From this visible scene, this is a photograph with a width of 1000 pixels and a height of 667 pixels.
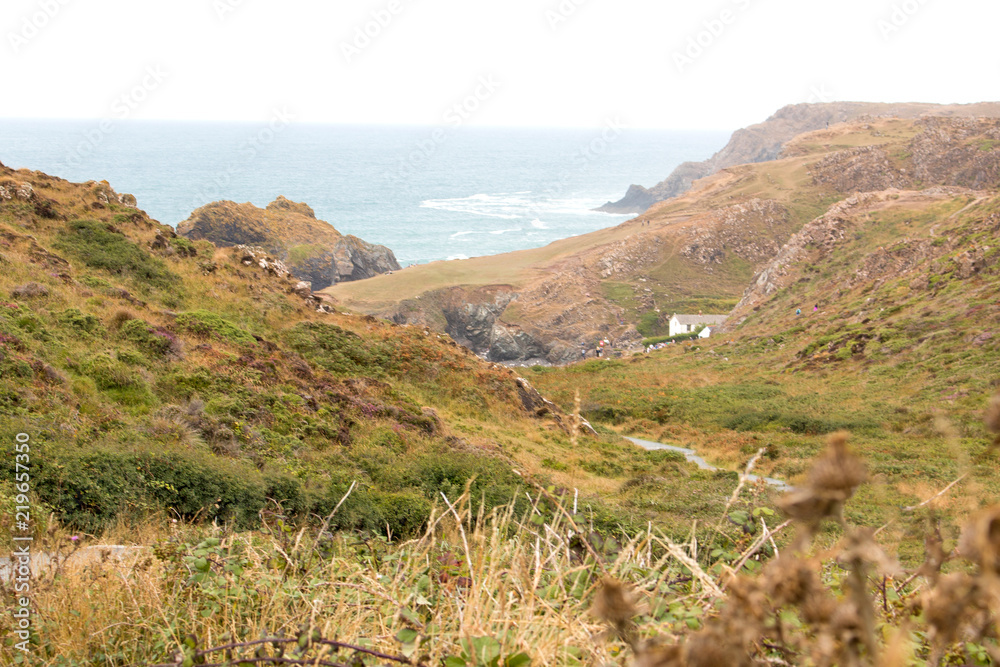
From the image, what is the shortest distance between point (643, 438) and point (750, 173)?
7158cm

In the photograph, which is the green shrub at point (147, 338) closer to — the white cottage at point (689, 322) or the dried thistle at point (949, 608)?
the dried thistle at point (949, 608)

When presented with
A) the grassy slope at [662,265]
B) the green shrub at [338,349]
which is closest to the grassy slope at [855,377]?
the green shrub at [338,349]

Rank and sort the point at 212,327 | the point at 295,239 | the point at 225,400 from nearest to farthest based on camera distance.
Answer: the point at 225,400 → the point at 212,327 → the point at 295,239

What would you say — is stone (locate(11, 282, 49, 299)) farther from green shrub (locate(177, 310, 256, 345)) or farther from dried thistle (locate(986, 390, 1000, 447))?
dried thistle (locate(986, 390, 1000, 447))

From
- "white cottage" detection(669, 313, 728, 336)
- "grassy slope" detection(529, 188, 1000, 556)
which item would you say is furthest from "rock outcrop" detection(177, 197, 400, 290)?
"grassy slope" detection(529, 188, 1000, 556)

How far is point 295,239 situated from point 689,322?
49.9 meters

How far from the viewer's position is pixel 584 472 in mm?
17469

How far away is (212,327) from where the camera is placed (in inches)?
685

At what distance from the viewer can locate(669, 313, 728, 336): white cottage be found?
5734cm

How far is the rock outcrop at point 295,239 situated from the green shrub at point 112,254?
176ft

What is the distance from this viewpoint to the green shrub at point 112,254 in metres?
19.7

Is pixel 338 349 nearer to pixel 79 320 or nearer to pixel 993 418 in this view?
pixel 79 320

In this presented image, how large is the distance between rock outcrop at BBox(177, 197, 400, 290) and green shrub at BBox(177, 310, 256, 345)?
58.5 metres

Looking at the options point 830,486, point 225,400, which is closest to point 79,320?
point 225,400
